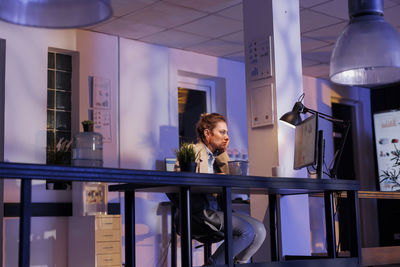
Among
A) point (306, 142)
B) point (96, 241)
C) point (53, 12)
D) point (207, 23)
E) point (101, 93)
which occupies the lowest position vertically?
point (96, 241)

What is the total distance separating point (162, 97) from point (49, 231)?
1991 mm

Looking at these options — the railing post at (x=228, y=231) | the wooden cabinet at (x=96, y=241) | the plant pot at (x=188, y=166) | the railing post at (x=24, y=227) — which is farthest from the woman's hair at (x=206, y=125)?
the railing post at (x=24, y=227)

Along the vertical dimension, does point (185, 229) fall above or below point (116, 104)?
below

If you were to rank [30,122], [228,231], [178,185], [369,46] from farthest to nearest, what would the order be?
1. [30,122]
2. [369,46]
3. [228,231]
4. [178,185]

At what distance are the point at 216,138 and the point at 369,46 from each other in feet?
4.58

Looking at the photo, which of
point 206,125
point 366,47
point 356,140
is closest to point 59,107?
point 206,125

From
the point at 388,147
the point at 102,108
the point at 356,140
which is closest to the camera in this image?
the point at 102,108

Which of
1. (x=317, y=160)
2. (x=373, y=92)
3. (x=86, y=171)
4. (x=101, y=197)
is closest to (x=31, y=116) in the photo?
(x=101, y=197)

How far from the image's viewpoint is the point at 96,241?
17.7 feet

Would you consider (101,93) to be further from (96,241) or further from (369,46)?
(369,46)

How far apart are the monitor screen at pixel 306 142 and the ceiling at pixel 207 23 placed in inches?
80.6

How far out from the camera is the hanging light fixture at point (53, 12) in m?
1.99

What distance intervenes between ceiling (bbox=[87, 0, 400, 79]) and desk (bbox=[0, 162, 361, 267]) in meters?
2.51

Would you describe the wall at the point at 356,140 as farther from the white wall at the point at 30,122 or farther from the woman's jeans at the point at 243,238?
the woman's jeans at the point at 243,238
